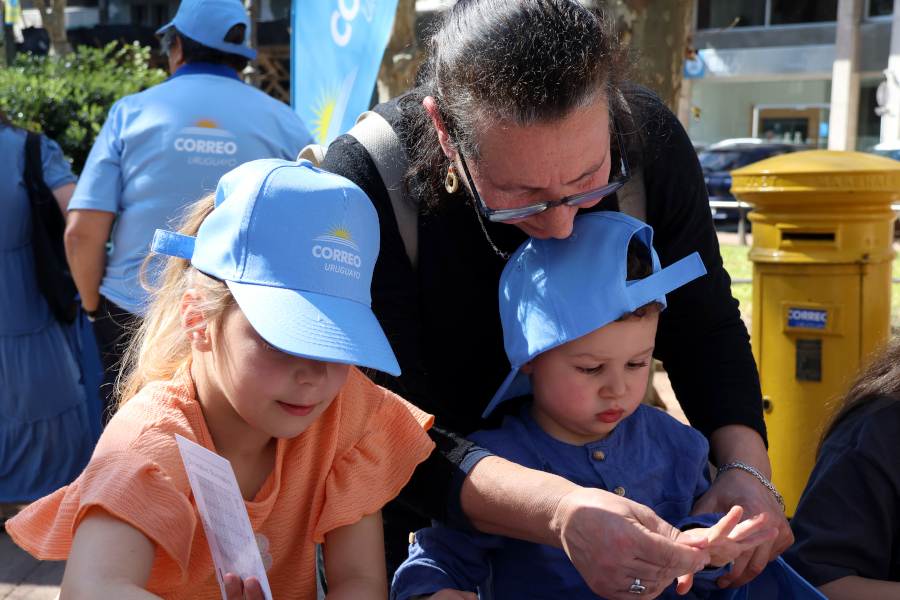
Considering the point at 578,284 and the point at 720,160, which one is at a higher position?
the point at 578,284

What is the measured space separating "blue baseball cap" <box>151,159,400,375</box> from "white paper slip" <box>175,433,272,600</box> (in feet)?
0.67

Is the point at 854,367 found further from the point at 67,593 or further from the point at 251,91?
the point at 67,593

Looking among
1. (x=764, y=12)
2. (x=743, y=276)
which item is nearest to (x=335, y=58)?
(x=743, y=276)

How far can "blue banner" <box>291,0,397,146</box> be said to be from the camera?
3510mm

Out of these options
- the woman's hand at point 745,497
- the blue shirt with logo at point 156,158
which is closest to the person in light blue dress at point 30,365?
the blue shirt with logo at point 156,158

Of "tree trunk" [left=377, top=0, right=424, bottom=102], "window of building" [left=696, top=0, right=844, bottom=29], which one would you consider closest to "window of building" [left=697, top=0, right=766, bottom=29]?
"window of building" [left=696, top=0, right=844, bottom=29]

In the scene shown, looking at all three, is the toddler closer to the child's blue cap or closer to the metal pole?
the child's blue cap

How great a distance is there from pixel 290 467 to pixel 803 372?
2581 mm

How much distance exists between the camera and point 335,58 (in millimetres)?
3760

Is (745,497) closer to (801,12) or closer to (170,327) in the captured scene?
(170,327)

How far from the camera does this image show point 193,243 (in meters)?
1.59

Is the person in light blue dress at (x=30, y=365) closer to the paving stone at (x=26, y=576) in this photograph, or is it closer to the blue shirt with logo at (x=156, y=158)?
the paving stone at (x=26, y=576)

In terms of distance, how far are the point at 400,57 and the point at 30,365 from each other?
2.89m

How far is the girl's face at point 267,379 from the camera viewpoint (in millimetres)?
1480
